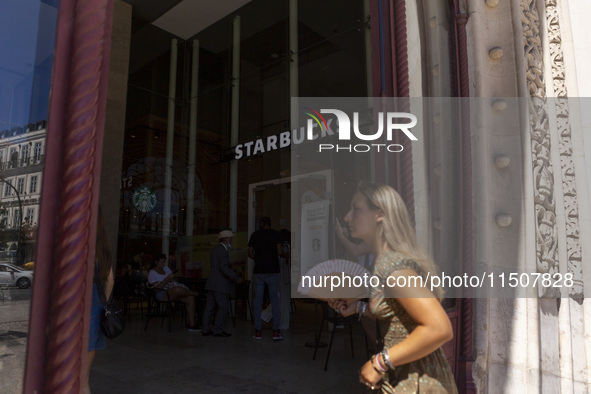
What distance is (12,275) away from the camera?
989 mm

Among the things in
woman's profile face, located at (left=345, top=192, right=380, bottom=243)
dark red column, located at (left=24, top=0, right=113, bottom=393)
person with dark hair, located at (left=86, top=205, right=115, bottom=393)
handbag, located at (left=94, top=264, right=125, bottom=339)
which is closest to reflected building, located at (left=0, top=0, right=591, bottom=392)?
dark red column, located at (left=24, top=0, right=113, bottom=393)

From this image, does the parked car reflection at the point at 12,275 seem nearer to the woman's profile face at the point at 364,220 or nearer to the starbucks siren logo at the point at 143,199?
the woman's profile face at the point at 364,220

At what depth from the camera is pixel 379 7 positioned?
3.29 meters

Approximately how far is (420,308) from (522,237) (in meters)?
2.11

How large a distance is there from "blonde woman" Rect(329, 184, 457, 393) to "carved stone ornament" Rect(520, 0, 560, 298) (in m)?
1.88

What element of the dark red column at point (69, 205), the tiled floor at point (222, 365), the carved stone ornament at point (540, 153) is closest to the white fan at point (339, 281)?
the dark red column at point (69, 205)

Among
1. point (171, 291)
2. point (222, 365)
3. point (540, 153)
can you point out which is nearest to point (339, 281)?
point (540, 153)

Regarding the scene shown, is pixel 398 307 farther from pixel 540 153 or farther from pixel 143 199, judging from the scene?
pixel 143 199

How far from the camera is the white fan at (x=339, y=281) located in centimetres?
189

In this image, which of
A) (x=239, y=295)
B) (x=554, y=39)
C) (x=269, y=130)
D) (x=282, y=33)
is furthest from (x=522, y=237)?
(x=282, y=33)

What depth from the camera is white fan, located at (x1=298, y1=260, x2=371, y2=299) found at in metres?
1.89

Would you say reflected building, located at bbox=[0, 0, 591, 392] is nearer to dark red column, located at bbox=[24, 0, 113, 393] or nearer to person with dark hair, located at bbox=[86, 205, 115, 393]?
dark red column, located at bbox=[24, 0, 113, 393]

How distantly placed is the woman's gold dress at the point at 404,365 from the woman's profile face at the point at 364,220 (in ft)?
0.42

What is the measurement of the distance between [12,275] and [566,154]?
3.77 m
